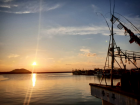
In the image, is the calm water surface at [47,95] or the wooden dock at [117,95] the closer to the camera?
the wooden dock at [117,95]

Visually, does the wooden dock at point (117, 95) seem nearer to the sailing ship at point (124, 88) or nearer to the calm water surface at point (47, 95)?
the sailing ship at point (124, 88)

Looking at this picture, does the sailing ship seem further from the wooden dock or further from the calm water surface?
the calm water surface

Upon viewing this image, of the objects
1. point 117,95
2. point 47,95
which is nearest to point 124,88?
point 117,95

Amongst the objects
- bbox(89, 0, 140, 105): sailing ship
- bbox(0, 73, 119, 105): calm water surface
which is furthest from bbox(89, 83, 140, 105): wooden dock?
bbox(0, 73, 119, 105): calm water surface

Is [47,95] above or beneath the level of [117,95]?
beneath

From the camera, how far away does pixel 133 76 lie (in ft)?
43.9

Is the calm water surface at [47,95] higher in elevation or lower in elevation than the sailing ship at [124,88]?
lower

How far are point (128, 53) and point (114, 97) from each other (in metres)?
10.0

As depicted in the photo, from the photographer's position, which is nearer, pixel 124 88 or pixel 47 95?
pixel 124 88

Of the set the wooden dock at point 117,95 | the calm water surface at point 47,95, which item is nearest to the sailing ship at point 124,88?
the wooden dock at point 117,95

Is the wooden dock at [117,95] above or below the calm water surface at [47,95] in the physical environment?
above

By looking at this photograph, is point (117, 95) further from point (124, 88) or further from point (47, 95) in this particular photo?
point (47, 95)

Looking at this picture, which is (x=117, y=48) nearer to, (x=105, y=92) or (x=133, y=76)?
(x=133, y=76)

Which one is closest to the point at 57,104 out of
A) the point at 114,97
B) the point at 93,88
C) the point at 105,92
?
the point at 93,88
